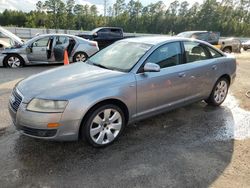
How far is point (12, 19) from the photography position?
62281mm

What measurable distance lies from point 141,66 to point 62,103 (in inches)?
55.1

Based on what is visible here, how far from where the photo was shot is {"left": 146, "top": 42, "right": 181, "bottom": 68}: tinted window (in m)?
4.42

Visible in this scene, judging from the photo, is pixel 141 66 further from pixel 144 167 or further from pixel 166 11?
pixel 166 11

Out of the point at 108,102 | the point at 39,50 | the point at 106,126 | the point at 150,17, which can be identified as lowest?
the point at 106,126

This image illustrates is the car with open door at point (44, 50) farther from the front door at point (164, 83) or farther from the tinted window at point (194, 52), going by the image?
the front door at point (164, 83)

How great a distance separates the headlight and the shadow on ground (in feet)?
2.23

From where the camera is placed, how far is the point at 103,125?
388cm

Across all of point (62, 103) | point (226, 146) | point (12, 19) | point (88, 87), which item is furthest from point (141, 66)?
point (12, 19)

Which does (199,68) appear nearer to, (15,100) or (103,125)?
(103,125)

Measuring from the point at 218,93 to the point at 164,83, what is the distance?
6.11ft

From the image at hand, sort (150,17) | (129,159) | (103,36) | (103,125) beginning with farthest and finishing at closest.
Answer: (150,17) → (103,36) → (103,125) → (129,159)

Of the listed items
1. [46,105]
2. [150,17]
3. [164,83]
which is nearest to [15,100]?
[46,105]

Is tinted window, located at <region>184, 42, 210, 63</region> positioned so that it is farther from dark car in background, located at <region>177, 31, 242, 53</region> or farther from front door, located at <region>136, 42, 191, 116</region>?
dark car in background, located at <region>177, 31, 242, 53</region>

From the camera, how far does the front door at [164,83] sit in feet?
13.7
